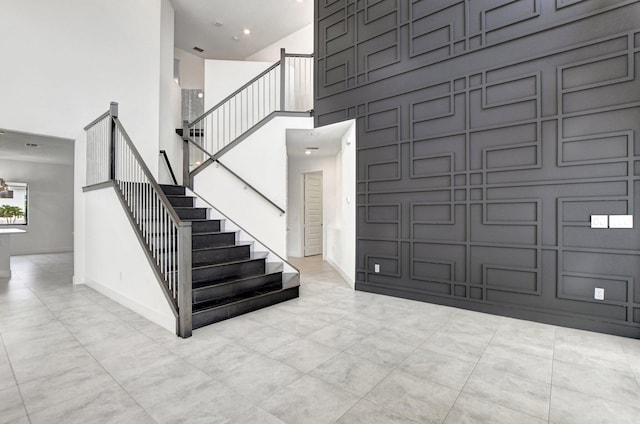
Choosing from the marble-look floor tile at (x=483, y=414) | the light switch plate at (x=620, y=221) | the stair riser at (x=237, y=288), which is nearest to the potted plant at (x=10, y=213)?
the stair riser at (x=237, y=288)

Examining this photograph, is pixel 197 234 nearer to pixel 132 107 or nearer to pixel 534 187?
pixel 132 107

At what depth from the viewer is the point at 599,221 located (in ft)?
10.4

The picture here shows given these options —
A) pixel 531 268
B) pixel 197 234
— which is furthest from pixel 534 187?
pixel 197 234

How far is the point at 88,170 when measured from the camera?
5.30 m

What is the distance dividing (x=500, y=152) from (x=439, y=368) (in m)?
2.62

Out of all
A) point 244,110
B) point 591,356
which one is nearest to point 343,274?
point 591,356

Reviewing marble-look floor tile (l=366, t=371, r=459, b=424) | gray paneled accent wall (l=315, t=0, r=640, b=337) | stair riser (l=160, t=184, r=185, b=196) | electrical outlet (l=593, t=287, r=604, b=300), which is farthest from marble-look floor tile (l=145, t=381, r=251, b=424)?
stair riser (l=160, t=184, r=185, b=196)

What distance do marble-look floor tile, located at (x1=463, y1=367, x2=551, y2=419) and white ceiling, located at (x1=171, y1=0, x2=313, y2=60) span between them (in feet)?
25.6

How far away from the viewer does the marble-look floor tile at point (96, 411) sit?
71.8 inches

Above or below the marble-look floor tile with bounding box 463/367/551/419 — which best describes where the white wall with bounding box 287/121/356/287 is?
above

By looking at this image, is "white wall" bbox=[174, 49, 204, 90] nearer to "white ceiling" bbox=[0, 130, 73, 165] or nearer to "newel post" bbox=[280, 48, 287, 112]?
"white ceiling" bbox=[0, 130, 73, 165]

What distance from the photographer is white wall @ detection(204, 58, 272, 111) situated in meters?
6.86

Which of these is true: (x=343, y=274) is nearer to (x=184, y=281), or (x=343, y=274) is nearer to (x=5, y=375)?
(x=184, y=281)

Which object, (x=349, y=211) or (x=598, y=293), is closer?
(x=598, y=293)
